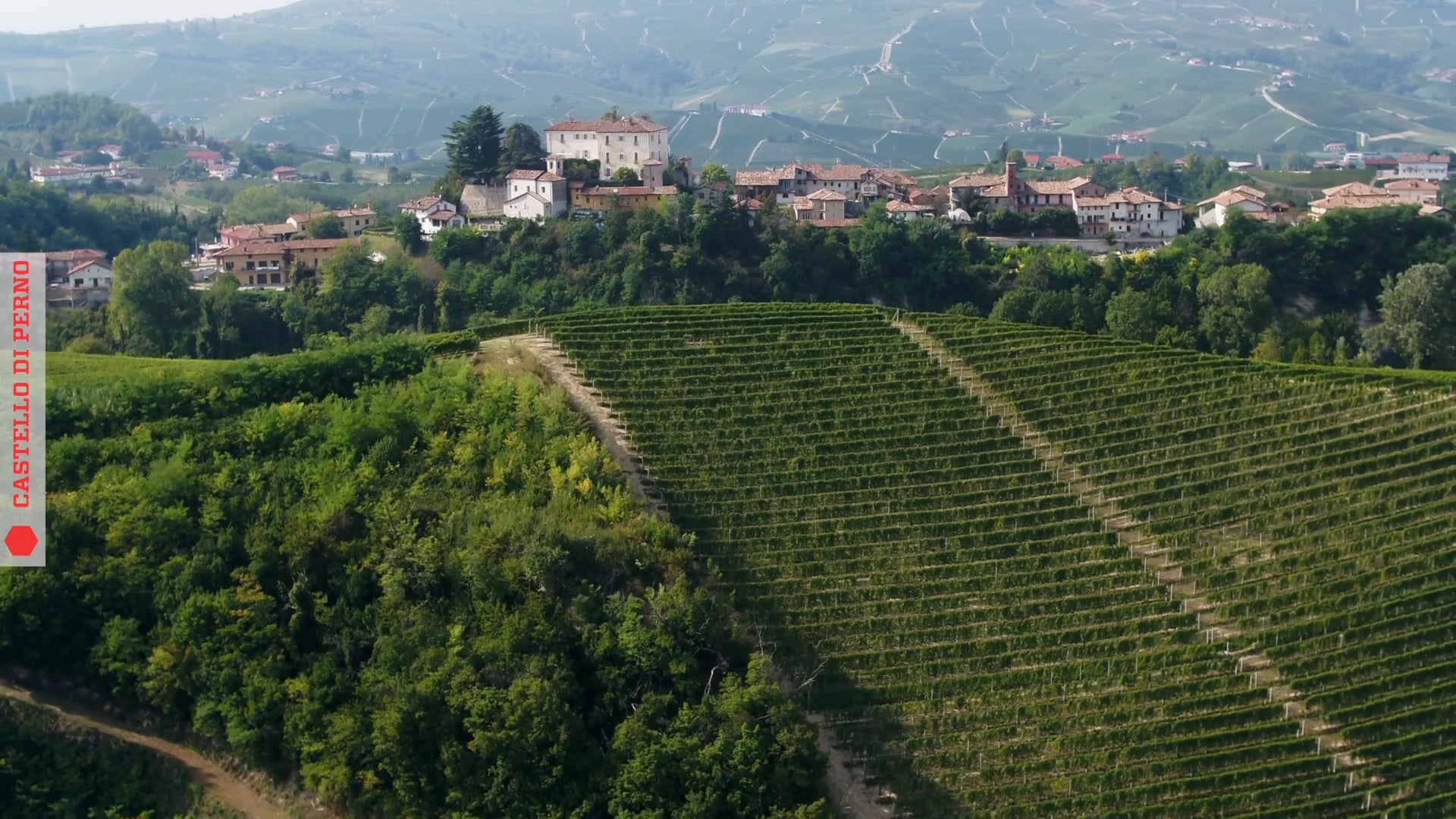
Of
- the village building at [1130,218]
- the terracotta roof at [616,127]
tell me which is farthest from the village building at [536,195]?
the village building at [1130,218]

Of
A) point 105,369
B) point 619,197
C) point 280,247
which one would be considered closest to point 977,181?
point 619,197

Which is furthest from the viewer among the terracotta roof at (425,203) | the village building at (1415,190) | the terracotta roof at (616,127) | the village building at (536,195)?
the village building at (1415,190)

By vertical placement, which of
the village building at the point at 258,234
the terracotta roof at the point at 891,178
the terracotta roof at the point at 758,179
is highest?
Answer: the terracotta roof at the point at 891,178

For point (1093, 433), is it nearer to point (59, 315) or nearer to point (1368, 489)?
point (1368, 489)

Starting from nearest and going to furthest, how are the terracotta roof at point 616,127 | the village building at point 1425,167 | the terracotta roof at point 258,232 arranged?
the terracotta roof at point 258,232 → the terracotta roof at point 616,127 → the village building at point 1425,167

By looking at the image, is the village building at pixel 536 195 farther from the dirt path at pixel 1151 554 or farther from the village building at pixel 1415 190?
the village building at pixel 1415 190

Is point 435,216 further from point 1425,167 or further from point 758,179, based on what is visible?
point 1425,167
